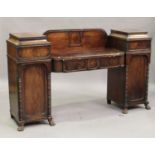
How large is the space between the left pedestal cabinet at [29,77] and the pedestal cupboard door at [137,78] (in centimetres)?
108

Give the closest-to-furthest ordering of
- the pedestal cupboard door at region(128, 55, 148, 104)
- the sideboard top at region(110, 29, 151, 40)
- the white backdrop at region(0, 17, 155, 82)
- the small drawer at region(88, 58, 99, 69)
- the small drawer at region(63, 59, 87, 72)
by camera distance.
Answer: the small drawer at region(63, 59, 87, 72) < the small drawer at region(88, 58, 99, 69) < the sideboard top at region(110, 29, 151, 40) < the pedestal cupboard door at region(128, 55, 148, 104) < the white backdrop at region(0, 17, 155, 82)

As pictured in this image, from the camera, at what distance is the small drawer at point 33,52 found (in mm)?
3980

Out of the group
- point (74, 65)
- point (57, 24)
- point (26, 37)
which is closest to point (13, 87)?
point (26, 37)

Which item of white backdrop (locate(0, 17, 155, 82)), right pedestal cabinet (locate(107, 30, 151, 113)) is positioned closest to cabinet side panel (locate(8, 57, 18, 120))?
right pedestal cabinet (locate(107, 30, 151, 113))

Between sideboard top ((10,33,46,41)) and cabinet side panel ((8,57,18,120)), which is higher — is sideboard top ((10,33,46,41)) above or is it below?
above

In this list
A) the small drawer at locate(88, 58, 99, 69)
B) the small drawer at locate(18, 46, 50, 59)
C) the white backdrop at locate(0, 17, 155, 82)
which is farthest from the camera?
the white backdrop at locate(0, 17, 155, 82)

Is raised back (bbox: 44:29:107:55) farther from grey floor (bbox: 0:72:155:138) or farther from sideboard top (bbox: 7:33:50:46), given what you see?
grey floor (bbox: 0:72:155:138)

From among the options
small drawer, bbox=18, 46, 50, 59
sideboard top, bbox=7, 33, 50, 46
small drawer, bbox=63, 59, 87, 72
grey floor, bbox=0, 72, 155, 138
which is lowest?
grey floor, bbox=0, 72, 155, 138

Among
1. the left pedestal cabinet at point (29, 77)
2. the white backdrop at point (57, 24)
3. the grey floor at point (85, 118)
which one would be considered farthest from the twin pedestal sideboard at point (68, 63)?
the white backdrop at point (57, 24)

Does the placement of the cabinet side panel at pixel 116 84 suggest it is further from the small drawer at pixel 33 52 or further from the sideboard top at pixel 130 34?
the small drawer at pixel 33 52

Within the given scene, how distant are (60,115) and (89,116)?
1.17 feet

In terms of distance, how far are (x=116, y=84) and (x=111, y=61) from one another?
0.50m

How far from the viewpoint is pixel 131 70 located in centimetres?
470

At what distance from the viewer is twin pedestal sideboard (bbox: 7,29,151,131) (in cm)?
407
